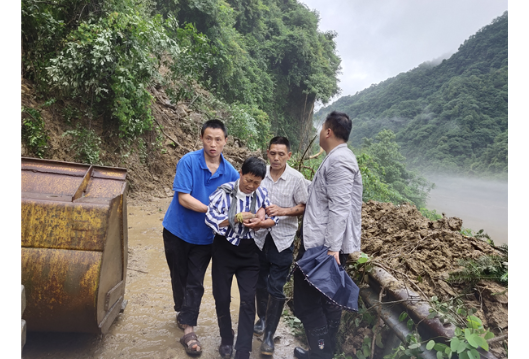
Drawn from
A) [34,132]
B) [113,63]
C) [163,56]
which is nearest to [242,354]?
[34,132]

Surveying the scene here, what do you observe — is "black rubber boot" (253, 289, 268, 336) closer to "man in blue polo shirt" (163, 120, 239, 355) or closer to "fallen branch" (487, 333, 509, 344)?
"man in blue polo shirt" (163, 120, 239, 355)

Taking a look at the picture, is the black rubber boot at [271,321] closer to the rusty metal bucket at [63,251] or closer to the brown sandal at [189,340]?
the brown sandal at [189,340]

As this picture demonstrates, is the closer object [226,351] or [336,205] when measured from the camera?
[336,205]

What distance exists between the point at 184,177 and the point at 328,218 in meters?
1.25

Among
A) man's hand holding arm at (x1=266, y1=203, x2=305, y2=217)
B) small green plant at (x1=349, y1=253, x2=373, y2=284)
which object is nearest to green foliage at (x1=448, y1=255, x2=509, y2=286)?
small green plant at (x1=349, y1=253, x2=373, y2=284)

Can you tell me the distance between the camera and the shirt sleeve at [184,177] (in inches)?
114

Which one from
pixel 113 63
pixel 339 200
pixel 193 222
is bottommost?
pixel 193 222

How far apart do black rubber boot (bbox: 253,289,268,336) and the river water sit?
24697 millimetres

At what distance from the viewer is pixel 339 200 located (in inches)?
98.3

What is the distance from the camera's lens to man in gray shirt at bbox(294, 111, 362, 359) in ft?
8.29

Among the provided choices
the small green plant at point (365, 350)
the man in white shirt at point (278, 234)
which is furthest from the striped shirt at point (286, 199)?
the small green plant at point (365, 350)

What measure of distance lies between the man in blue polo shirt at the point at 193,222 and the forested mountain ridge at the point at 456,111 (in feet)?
94.2

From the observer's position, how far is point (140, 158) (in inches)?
354

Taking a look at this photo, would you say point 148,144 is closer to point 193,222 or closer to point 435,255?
point 193,222
